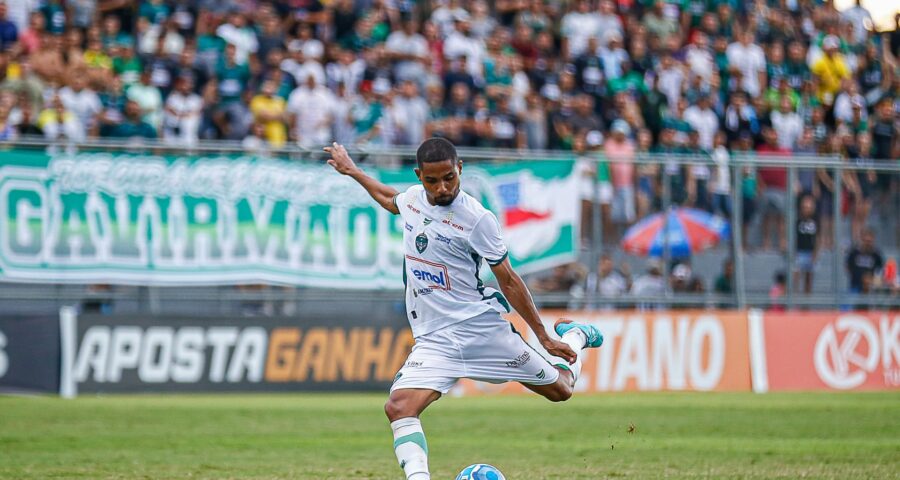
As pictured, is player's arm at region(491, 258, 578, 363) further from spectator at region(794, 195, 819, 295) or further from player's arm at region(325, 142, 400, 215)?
spectator at region(794, 195, 819, 295)

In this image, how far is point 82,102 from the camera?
20875 mm

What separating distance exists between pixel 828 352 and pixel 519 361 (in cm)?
1392

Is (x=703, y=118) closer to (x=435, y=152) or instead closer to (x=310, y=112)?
(x=310, y=112)

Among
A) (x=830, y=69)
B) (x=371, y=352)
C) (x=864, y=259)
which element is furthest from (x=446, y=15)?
(x=864, y=259)

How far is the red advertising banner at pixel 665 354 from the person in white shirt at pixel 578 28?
7.73 m

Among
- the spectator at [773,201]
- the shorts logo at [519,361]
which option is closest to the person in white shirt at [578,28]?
the spectator at [773,201]

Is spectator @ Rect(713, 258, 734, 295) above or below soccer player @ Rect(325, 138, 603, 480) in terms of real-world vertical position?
below

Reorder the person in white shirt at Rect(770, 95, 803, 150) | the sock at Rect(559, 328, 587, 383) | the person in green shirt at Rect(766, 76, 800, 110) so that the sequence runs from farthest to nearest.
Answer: the person in green shirt at Rect(766, 76, 800, 110), the person in white shirt at Rect(770, 95, 803, 150), the sock at Rect(559, 328, 587, 383)

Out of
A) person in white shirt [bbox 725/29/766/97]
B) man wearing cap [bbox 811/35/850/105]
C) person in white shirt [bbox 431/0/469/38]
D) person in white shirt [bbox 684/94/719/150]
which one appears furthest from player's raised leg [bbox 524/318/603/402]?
man wearing cap [bbox 811/35/850/105]

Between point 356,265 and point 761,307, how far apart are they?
21.7 ft

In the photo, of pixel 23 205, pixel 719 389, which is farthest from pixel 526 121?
pixel 23 205

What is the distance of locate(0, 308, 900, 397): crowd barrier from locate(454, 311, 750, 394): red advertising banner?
2 centimetres

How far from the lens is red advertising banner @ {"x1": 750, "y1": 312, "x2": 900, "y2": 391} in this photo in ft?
71.2

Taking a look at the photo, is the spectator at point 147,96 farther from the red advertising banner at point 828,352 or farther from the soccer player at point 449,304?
the soccer player at point 449,304
